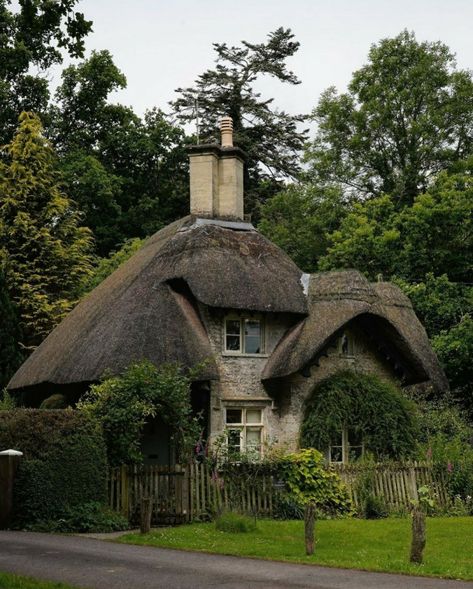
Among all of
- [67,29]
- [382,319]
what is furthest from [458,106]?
[67,29]

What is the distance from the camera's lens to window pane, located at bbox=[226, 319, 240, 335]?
29344 mm

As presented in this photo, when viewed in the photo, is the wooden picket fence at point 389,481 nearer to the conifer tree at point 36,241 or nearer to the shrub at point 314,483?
the shrub at point 314,483

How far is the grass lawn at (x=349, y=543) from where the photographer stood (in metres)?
16.1

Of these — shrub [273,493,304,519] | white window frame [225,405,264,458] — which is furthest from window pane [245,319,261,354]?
shrub [273,493,304,519]

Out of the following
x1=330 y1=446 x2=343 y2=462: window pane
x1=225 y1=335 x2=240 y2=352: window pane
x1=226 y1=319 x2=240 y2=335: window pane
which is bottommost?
x1=330 y1=446 x2=343 y2=462: window pane

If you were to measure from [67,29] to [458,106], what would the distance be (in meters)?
35.6

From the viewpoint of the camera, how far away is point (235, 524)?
21.0 metres

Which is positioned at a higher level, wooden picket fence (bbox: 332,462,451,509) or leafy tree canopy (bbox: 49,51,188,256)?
leafy tree canopy (bbox: 49,51,188,256)

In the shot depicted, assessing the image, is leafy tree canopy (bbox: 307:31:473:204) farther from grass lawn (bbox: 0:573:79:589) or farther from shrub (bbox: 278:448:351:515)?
grass lawn (bbox: 0:573:79:589)

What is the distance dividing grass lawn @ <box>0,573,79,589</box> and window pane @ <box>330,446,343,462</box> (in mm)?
16097

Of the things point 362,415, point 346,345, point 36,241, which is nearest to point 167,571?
point 362,415

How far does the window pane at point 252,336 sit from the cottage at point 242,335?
29 mm

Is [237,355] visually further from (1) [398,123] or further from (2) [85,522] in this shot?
(1) [398,123]

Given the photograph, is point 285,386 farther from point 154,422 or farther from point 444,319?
point 444,319
